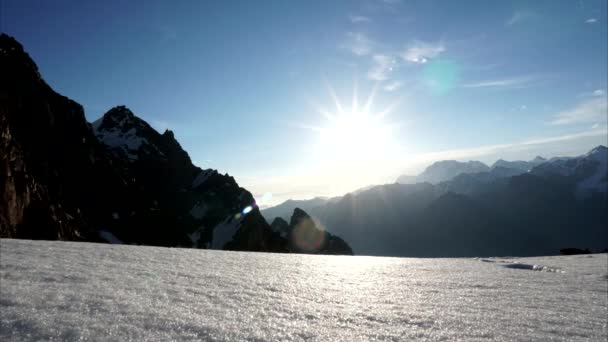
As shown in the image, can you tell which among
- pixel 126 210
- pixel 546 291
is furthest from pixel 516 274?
pixel 126 210

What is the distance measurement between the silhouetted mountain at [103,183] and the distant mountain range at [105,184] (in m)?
0.26

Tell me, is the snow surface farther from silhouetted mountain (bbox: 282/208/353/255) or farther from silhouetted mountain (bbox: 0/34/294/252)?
silhouetted mountain (bbox: 282/208/353/255)

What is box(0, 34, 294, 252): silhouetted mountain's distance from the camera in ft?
126

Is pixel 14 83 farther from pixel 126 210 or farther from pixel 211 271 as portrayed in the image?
pixel 211 271

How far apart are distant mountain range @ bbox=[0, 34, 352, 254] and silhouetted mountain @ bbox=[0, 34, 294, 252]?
0.86ft

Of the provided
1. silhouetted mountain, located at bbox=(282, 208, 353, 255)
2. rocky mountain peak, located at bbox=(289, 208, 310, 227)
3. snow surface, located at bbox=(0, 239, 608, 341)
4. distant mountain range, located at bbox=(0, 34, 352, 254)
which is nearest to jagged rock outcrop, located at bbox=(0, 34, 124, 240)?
distant mountain range, located at bbox=(0, 34, 352, 254)

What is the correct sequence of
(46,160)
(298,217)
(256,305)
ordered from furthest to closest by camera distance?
(298,217), (46,160), (256,305)

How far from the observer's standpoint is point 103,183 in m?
105

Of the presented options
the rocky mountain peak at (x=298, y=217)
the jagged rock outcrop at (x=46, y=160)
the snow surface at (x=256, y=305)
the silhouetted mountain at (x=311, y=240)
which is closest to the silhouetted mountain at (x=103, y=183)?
the jagged rock outcrop at (x=46, y=160)

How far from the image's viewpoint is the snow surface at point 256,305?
158 inches

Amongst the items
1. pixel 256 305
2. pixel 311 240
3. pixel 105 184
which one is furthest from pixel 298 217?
pixel 256 305

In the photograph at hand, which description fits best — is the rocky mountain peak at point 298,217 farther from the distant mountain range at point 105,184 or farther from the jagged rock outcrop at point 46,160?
the jagged rock outcrop at point 46,160

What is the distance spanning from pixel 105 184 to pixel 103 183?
0.62m

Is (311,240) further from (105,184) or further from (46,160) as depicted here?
(46,160)
